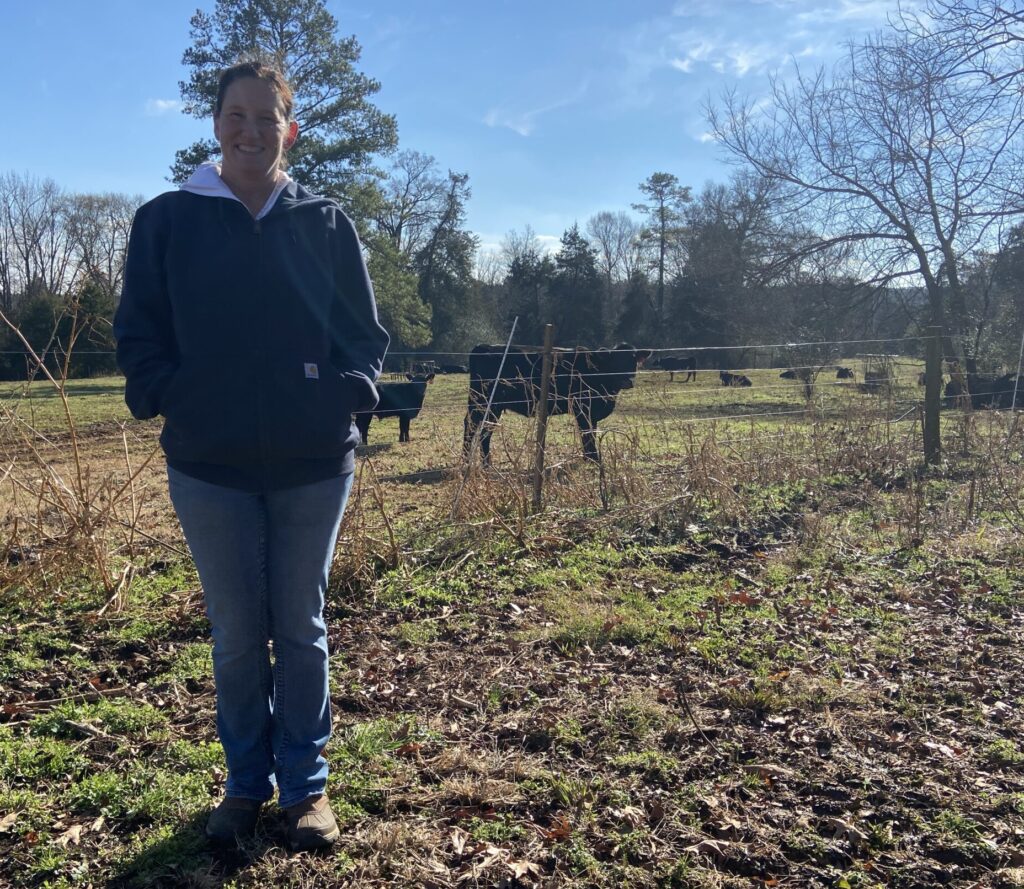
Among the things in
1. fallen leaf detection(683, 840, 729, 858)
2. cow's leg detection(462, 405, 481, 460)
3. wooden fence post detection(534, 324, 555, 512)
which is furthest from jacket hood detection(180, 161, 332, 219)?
wooden fence post detection(534, 324, 555, 512)

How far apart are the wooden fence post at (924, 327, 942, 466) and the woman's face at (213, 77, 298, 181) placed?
770 centimetres

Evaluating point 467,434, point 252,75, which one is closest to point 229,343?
point 252,75

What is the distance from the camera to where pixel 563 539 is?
5902 millimetres

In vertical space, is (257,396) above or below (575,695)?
above

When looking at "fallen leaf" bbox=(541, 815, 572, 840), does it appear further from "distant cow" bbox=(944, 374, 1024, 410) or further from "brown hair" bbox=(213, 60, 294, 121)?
"distant cow" bbox=(944, 374, 1024, 410)

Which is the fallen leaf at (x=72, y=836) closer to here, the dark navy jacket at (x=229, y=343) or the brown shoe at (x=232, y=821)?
the brown shoe at (x=232, y=821)

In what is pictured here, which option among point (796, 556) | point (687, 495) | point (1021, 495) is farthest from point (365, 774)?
point (1021, 495)

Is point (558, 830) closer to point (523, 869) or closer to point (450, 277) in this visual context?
point (523, 869)

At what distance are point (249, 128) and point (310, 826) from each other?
6.71ft

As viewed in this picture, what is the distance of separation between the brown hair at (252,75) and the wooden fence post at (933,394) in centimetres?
765

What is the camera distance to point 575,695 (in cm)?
351

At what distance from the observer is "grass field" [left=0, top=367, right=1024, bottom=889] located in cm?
242

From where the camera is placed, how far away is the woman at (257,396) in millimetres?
2131

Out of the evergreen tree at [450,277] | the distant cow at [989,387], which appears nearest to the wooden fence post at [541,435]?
the distant cow at [989,387]
